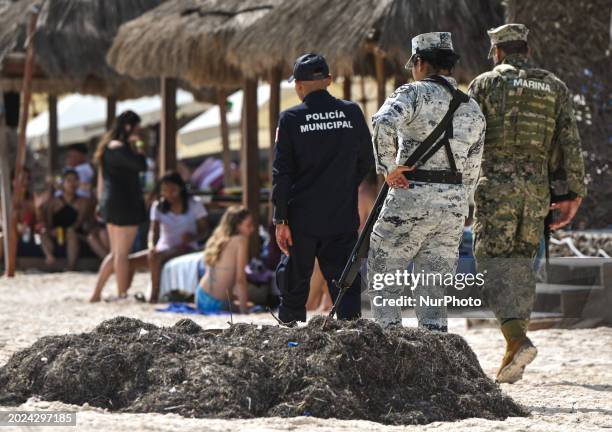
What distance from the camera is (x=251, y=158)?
1089cm

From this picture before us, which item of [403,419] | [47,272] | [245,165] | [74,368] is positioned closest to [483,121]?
[403,419]

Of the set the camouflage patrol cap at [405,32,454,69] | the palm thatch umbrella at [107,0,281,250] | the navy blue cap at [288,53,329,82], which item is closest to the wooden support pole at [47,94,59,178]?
the palm thatch umbrella at [107,0,281,250]

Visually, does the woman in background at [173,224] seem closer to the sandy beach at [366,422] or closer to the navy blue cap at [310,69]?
the sandy beach at [366,422]

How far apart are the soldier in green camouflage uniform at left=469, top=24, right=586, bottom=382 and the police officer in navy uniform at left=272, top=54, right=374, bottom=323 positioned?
0.63 m

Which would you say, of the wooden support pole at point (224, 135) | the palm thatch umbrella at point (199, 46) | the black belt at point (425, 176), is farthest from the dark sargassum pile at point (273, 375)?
the wooden support pole at point (224, 135)

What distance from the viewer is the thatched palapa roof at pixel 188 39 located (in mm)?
10641

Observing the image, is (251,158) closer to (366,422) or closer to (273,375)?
(273,375)

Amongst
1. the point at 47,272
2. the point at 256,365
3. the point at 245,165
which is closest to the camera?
the point at 256,365

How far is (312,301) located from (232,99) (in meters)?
11.4

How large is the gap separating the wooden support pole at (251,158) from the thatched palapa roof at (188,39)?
447mm

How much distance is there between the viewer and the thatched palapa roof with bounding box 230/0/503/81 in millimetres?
9047

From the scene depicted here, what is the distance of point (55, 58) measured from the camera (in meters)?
13.8

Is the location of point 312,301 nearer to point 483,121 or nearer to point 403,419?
point 483,121

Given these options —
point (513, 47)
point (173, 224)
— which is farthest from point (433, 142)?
point (173, 224)
